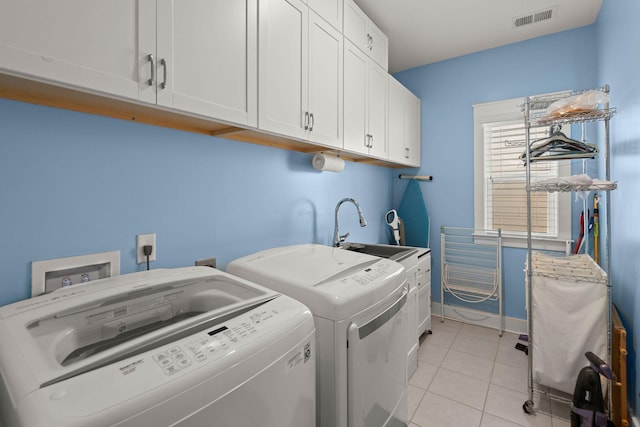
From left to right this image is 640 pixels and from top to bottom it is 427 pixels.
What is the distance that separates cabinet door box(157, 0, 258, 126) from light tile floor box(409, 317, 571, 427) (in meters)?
2.07

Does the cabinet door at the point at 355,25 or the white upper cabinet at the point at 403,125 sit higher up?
the cabinet door at the point at 355,25

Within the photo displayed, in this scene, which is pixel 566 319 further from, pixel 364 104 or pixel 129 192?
pixel 129 192

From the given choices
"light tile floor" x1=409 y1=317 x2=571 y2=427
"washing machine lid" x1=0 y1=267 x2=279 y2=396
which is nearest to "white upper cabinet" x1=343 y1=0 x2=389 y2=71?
"washing machine lid" x1=0 y1=267 x2=279 y2=396

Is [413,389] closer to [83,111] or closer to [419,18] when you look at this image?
[83,111]

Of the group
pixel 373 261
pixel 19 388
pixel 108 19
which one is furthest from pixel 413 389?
pixel 108 19

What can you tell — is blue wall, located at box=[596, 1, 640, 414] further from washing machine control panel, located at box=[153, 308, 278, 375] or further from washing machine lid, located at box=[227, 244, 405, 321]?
washing machine control panel, located at box=[153, 308, 278, 375]

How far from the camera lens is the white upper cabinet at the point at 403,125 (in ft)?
9.28

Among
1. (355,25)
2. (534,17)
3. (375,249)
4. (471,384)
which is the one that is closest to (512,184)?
(534,17)

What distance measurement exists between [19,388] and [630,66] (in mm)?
2834

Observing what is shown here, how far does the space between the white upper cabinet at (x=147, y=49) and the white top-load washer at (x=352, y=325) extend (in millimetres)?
733

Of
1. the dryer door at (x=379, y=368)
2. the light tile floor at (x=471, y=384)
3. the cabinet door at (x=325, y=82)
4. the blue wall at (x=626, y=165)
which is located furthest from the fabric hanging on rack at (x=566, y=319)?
the cabinet door at (x=325, y=82)

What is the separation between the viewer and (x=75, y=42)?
877 mm

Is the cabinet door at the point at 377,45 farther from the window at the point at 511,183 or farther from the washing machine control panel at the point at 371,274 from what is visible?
the washing machine control panel at the point at 371,274

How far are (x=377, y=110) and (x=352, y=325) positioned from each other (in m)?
1.93
